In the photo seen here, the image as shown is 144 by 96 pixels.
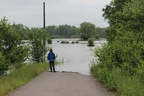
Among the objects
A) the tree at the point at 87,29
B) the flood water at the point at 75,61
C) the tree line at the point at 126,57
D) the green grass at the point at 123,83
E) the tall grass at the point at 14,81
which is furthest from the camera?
the tree at the point at 87,29

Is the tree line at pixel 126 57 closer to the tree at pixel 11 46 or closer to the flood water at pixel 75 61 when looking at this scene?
the flood water at pixel 75 61

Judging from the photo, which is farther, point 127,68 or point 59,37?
point 59,37

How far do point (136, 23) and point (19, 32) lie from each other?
753 centimetres

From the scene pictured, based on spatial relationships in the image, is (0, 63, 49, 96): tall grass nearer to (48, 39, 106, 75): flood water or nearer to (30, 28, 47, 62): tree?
(48, 39, 106, 75): flood water

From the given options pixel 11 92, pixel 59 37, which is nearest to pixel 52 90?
pixel 11 92

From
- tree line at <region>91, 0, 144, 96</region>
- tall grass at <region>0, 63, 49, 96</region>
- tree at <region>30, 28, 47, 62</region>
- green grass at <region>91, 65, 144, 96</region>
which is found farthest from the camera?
tree at <region>30, 28, 47, 62</region>

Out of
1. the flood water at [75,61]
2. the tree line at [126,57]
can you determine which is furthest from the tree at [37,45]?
the tree line at [126,57]

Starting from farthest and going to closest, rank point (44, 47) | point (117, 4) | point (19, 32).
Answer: point (117, 4) < point (44, 47) < point (19, 32)

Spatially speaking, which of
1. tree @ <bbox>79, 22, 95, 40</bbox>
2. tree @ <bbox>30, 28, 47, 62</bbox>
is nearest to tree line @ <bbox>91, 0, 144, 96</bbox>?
tree @ <bbox>30, 28, 47, 62</bbox>

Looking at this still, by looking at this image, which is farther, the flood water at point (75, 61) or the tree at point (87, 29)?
the tree at point (87, 29)

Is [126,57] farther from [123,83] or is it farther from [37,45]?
[37,45]

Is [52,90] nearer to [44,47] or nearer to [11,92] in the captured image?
[11,92]

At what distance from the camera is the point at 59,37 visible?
17762 cm

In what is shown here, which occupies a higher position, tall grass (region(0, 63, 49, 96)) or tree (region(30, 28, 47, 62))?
tree (region(30, 28, 47, 62))
